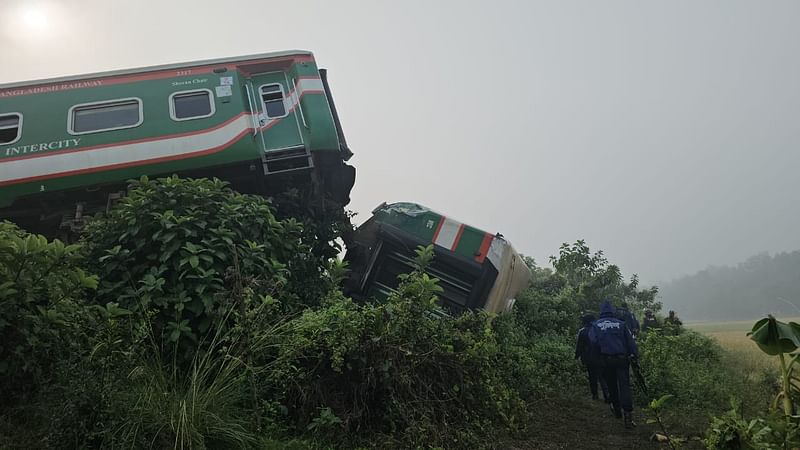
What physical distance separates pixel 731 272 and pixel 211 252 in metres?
132

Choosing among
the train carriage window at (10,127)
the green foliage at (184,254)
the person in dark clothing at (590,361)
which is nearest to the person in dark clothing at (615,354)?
the person in dark clothing at (590,361)

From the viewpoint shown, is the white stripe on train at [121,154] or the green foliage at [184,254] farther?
the white stripe on train at [121,154]

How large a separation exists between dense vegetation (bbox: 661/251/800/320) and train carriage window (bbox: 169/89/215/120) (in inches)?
3285

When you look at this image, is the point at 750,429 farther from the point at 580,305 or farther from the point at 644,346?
the point at 580,305

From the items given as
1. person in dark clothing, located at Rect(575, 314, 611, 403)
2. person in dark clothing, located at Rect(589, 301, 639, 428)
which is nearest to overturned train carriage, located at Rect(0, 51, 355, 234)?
person in dark clothing, located at Rect(575, 314, 611, 403)

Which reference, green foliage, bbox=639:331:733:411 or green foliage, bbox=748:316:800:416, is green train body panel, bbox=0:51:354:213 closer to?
green foliage, bbox=639:331:733:411

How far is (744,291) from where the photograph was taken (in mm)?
94562

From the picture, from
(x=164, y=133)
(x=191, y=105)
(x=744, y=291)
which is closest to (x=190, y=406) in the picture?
(x=164, y=133)

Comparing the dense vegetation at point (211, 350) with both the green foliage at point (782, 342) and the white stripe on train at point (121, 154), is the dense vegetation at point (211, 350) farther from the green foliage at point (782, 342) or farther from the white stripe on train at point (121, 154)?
the white stripe on train at point (121, 154)

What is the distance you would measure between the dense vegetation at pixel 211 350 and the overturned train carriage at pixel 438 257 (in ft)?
6.61

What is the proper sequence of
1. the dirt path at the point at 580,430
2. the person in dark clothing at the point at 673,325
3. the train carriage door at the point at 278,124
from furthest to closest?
the person in dark clothing at the point at 673,325 → the train carriage door at the point at 278,124 → the dirt path at the point at 580,430

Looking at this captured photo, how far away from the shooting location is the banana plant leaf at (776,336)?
3.13 m

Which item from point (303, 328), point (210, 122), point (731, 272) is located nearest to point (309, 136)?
point (210, 122)

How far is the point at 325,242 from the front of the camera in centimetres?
799
